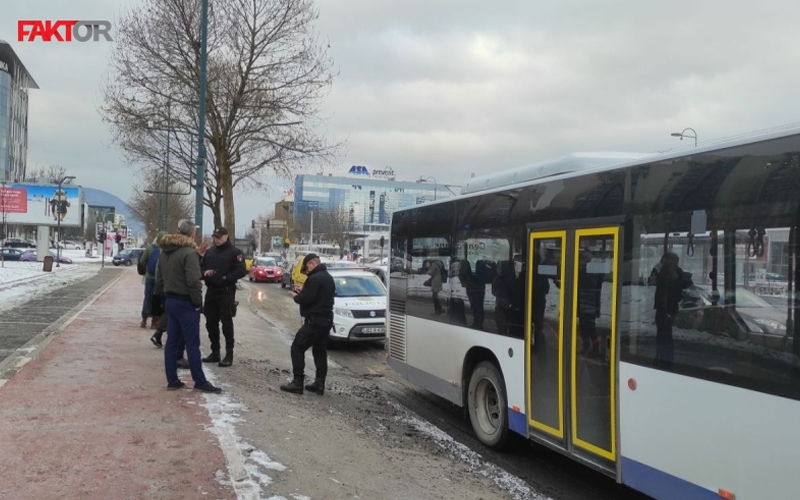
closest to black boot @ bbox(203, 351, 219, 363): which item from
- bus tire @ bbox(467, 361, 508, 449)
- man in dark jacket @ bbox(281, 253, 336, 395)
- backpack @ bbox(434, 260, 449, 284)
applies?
man in dark jacket @ bbox(281, 253, 336, 395)

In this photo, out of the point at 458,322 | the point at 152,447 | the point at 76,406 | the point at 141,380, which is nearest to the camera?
the point at 152,447

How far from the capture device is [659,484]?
4.32 m

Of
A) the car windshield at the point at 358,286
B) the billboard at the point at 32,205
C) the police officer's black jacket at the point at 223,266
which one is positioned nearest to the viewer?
the police officer's black jacket at the point at 223,266

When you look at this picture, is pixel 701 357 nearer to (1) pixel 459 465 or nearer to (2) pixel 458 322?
(1) pixel 459 465

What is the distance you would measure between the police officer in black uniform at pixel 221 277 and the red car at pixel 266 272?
31.8 meters

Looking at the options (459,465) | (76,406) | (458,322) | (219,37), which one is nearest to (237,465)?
(459,465)

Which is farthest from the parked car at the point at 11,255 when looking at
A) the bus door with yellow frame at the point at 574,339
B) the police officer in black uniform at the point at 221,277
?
the bus door with yellow frame at the point at 574,339

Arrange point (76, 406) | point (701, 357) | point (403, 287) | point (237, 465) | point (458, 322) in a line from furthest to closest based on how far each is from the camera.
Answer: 1. point (403, 287)
2. point (458, 322)
3. point (76, 406)
4. point (237, 465)
5. point (701, 357)

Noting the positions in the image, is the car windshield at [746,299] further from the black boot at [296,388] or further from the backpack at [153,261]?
the backpack at [153,261]

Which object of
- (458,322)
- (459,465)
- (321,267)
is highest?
(321,267)

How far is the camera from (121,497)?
4336mm

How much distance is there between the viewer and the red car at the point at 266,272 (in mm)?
40875

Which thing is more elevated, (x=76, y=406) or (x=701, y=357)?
(x=701, y=357)

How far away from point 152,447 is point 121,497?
3.40ft
